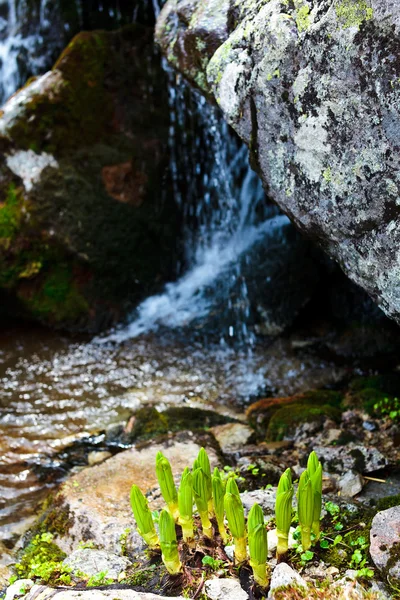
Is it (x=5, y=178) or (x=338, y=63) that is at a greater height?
(x=338, y=63)

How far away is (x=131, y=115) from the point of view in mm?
8281

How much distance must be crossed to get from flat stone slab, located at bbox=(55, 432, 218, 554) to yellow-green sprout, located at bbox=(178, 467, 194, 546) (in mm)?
686

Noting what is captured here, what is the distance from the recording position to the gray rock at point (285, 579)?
2330mm

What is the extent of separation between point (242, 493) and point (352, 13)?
2.90 meters

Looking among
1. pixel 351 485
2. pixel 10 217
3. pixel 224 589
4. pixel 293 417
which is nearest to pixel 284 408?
pixel 293 417

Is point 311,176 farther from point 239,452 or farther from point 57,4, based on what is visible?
point 57,4

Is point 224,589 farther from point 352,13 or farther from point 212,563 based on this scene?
point 352,13

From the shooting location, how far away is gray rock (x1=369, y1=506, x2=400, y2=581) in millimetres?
2378

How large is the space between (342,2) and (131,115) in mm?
5772

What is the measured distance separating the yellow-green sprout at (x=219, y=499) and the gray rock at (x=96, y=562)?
24.7 inches

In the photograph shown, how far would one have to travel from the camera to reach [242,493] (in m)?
3.39

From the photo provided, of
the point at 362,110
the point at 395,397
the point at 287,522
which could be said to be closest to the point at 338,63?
the point at 362,110

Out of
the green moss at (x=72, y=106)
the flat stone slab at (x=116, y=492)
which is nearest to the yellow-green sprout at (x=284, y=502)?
the flat stone slab at (x=116, y=492)

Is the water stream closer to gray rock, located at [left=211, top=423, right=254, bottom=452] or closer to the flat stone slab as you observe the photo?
the flat stone slab
